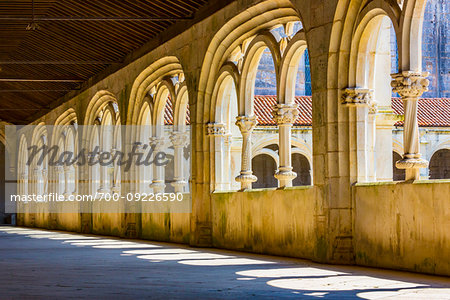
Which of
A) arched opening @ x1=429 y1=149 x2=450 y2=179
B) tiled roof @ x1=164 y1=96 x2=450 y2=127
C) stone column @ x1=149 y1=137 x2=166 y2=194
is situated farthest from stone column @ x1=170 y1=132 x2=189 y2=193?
arched opening @ x1=429 y1=149 x2=450 y2=179

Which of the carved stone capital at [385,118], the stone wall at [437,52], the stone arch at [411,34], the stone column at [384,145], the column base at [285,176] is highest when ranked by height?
the stone wall at [437,52]

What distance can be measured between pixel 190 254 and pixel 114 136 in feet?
29.5

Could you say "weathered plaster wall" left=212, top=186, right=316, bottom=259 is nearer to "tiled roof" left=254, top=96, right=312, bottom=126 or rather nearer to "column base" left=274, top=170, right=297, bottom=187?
"column base" left=274, top=170, right=297, bottom=187

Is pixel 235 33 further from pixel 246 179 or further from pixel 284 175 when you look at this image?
pixel 284 175

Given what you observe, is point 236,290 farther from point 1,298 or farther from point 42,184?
point 42,184

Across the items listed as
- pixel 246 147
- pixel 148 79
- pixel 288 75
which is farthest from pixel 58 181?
pixel 288 75

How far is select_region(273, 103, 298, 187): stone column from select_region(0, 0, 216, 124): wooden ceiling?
106 inches

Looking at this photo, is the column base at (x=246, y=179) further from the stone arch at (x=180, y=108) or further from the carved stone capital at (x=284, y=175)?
the stone arch at (x=180, y=108)

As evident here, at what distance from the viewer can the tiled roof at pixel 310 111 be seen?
2536 cm

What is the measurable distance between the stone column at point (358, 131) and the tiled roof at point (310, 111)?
16.0 m

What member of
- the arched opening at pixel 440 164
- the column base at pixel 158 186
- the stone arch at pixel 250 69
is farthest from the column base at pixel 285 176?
the arched opening at pixel 440 164

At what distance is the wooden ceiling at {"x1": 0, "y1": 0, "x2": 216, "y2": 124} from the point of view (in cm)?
1296

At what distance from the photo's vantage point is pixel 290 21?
1069 cm

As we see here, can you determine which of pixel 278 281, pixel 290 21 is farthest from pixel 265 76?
pixel 278 281
